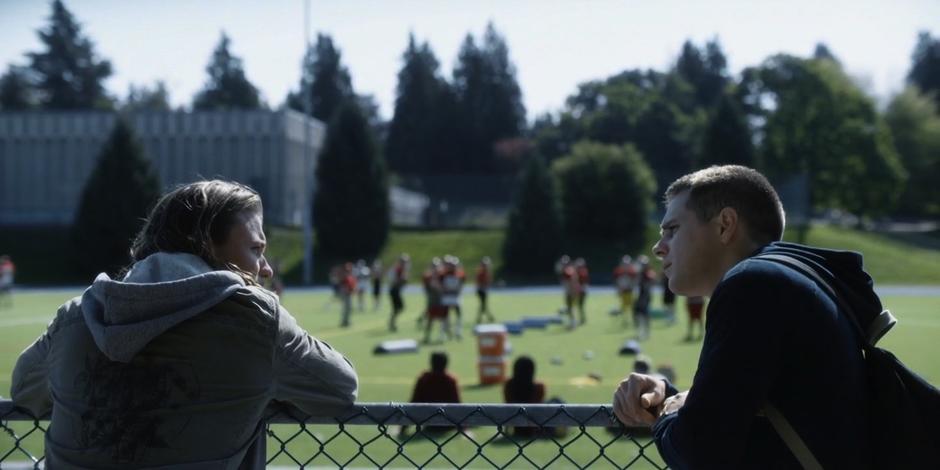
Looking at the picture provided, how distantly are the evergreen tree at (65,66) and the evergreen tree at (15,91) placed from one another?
1.47 meters

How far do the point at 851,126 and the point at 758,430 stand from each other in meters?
70.4

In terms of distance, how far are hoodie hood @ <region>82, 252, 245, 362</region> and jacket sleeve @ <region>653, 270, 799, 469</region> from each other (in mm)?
1196

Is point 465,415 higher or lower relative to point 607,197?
higher

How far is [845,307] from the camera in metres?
2.38

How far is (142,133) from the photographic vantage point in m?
63.2

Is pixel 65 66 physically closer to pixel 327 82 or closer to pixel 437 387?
pixel 327 82

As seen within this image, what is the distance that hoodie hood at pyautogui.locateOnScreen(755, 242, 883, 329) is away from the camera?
7.89 ft

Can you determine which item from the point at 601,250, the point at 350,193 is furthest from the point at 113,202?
the point at 601,250

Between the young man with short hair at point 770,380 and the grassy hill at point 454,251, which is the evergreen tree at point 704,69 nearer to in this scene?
the grassy hill at point 454,251

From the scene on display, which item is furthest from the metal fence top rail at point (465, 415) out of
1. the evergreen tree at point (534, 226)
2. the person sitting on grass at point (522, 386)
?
the evergreen tree at point (534, 226)

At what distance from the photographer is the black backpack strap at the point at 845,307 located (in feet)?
7.65

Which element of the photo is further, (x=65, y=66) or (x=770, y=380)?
(x=65, y=66)

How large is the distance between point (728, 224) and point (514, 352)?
62.1 ft

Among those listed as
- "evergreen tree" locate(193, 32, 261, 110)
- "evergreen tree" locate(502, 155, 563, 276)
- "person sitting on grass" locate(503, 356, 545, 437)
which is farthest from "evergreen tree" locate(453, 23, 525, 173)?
"person sitting on grass" locate(503, 356, 545, 437)
